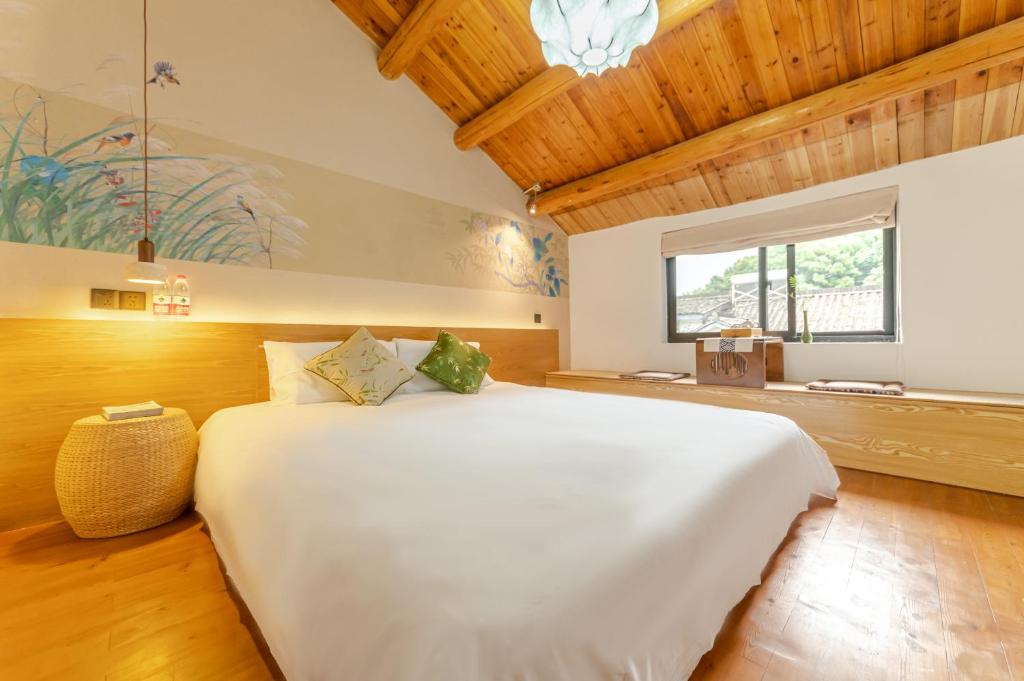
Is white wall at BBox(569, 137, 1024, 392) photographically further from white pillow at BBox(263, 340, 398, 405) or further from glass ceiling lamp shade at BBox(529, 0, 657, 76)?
white pillow at BBox(263, 340, 398, 405)

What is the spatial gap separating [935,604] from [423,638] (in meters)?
1.73

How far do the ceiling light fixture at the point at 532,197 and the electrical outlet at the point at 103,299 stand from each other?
125 inches

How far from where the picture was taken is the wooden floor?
1069 millimetres

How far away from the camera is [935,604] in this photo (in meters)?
1.29

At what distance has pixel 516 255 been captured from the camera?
13.3ft

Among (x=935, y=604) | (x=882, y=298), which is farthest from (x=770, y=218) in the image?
(x=935, y=604)

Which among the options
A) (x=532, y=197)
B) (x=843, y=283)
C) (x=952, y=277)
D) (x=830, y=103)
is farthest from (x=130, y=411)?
(x=952, y=277)

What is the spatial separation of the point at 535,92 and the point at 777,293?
2601mm

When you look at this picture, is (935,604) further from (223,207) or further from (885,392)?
(223,207)

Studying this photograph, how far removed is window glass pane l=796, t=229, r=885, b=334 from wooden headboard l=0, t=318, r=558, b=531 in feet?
13.0

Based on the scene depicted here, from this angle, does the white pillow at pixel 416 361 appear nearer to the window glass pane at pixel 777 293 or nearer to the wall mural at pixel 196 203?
the wall mural at pixel 196 203

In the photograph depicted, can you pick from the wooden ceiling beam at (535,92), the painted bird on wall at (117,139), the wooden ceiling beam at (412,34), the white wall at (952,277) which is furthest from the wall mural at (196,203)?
the white wall at (952,277)

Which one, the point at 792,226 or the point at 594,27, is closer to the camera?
the point at 594,27

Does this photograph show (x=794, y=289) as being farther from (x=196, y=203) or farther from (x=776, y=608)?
(x=196, y=203)
